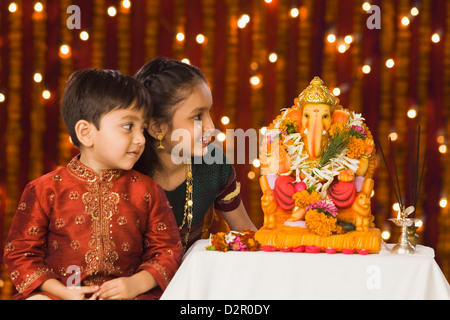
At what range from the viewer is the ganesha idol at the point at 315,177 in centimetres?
158

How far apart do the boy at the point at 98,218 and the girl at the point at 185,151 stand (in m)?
0.22

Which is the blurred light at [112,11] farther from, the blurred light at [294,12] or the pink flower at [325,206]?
the pink flower at [325,206]

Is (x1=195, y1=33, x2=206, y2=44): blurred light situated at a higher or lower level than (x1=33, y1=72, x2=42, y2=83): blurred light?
higher

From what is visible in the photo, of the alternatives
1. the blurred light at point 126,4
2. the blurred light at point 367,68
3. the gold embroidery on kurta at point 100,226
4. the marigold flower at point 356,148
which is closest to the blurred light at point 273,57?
the blurred light at point 367,68

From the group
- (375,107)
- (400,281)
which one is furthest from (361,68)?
(400,281)

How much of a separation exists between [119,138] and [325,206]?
1.84 ft

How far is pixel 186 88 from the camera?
196cm

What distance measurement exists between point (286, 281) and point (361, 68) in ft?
5.32

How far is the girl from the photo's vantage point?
1.94 m

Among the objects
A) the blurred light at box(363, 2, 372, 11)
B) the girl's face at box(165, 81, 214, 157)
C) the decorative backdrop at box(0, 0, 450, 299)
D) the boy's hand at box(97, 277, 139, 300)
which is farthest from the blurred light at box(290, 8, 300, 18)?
the boy's hand at box(97, 277, 139, 300)

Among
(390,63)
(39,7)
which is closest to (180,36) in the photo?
(39,7)

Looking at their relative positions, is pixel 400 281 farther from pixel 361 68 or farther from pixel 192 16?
pixel 192 16

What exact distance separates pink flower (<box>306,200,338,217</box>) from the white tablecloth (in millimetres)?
122

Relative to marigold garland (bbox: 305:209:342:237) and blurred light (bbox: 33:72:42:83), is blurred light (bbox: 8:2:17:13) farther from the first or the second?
marigold garland (bbox: 305:209:342:237)
